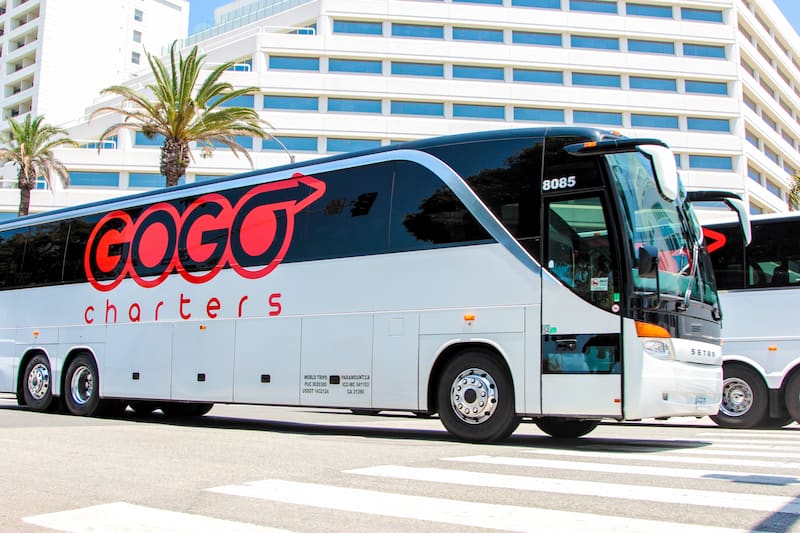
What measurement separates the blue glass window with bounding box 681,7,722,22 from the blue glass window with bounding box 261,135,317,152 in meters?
32.5

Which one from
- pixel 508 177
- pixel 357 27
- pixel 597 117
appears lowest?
pixel 508 177

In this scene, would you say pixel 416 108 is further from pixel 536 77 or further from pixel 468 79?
pixel 536 77

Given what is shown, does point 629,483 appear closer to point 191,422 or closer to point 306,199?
point 306,199

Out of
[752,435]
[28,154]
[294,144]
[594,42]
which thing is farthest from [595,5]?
[752,435]

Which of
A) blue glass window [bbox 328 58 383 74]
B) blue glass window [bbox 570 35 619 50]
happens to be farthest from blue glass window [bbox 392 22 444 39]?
blue glass window [bbox 570 35 619 50]

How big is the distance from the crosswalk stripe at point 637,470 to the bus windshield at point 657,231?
2184 mm

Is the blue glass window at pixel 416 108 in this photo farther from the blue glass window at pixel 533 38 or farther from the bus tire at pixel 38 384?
the bus tire at pixel 38 384

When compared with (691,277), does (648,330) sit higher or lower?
lower

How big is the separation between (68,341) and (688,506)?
1296 cm

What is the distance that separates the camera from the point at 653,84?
2418 inches

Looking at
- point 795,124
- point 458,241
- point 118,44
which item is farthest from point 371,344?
point 118,44

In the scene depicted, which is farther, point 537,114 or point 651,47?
point 651,47

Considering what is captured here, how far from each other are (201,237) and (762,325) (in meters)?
10.1

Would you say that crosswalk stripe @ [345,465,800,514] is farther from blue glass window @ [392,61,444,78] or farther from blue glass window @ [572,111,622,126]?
blue glass window @ [572,111,622,126]
